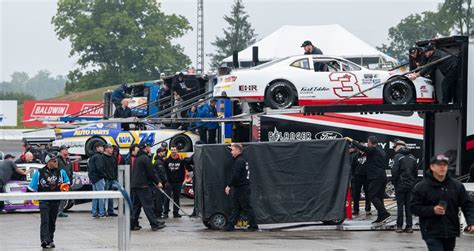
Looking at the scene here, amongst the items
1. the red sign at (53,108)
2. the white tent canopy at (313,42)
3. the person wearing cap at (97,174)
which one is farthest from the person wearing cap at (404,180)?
the red sign at (53,108)

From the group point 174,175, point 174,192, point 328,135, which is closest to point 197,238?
point 174,175

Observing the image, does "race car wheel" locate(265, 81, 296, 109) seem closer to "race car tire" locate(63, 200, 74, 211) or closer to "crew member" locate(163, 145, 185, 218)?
"crew member" locate(163, 145, 185, 218)

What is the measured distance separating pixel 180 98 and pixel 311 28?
85.3 ft

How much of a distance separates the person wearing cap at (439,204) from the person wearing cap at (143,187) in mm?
7981

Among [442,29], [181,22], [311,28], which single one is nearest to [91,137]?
[311,28]

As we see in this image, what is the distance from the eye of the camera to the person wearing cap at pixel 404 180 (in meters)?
16.9

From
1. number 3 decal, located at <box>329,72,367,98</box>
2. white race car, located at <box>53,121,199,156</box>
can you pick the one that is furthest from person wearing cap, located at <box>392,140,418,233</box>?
white race car, located at <box>53,121,199,156</box>

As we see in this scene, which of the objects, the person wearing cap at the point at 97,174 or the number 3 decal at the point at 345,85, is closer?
the number 3 decal at the point at 345,85

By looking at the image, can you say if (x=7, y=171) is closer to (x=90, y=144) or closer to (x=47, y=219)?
(x=90, y=144)

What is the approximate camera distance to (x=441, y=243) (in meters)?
10.1

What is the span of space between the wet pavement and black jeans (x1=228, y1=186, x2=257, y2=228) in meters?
0.30

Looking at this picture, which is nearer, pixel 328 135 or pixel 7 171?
pixel 7 171

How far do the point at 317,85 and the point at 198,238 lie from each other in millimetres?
4736

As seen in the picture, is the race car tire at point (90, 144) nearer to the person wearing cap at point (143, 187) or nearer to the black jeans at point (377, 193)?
the person wearing cap at point (143, 187)
